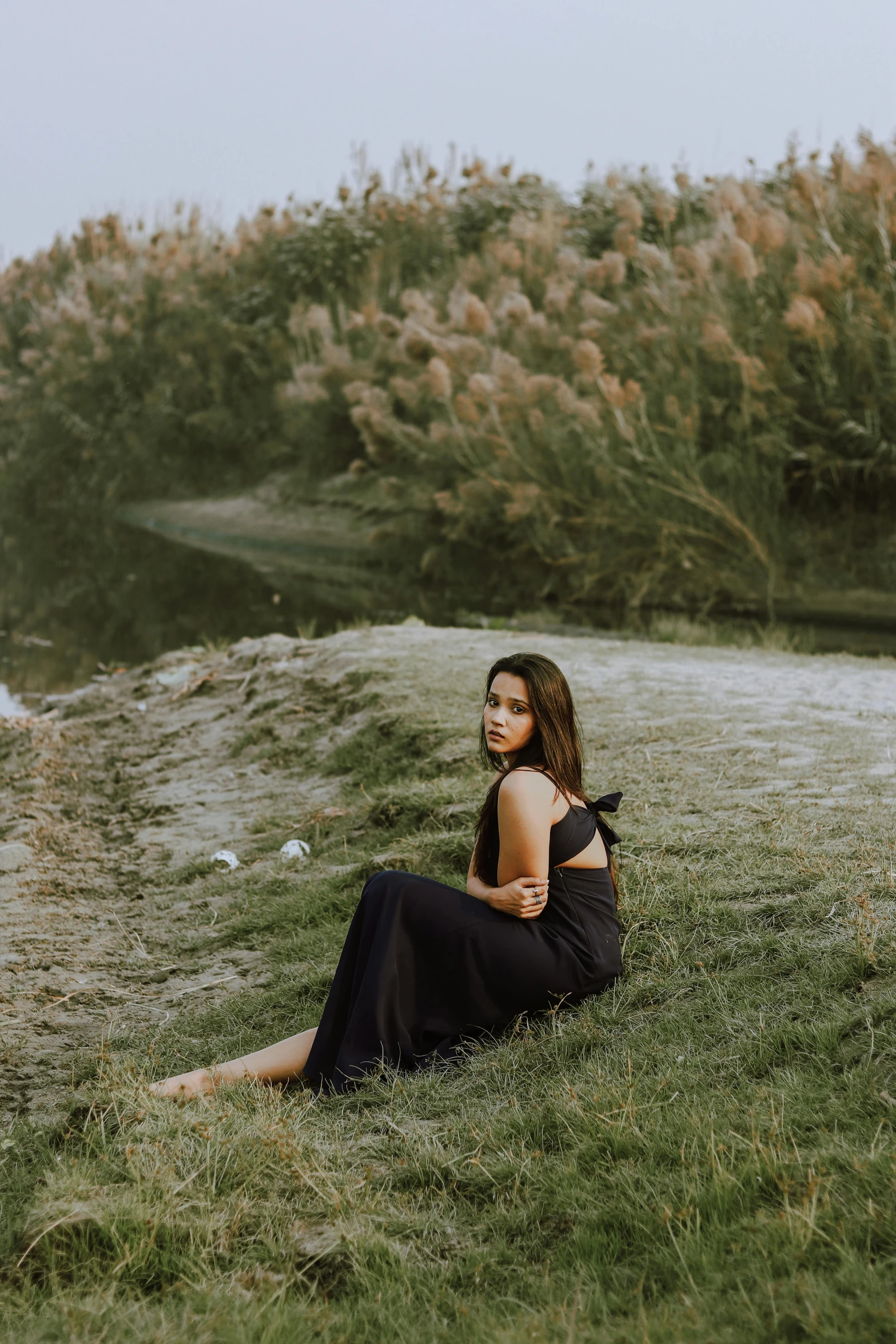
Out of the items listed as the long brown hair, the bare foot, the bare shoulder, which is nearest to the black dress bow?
the long brown hair

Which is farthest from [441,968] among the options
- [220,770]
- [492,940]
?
[220,770]

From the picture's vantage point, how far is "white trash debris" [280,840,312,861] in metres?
5.71

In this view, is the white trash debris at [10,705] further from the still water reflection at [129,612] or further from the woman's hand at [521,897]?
the woman's hand at [521,897]

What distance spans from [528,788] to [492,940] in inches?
17.3

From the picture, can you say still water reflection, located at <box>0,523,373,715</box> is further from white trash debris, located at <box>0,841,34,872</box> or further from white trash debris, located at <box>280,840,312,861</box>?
white trash debris, located at <box>280,840,312,861</box>

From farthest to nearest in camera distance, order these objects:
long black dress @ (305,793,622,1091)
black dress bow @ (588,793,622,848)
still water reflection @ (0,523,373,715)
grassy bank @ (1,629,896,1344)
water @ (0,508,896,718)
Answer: still water reflection @ (0,523,373,715)
water @ (0,508,896,718)
black dress bow @ (588,793,622,848)
long black dress @ (305,793,622,1091)
grassy bank @ (1,629,896,1344)

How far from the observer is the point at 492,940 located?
354cm

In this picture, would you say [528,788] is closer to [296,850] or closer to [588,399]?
[296,850]

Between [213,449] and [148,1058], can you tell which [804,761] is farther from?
[213,449]

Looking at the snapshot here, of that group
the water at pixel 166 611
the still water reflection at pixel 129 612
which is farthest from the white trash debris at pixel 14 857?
the still water reflection at pixel 129 612

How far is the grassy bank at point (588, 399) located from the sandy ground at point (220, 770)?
171 inches

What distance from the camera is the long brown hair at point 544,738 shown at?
366 cm

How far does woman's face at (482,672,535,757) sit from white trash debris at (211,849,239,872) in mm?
2470

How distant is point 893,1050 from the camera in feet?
9.23
